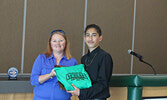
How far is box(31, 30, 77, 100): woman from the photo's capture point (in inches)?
65.9

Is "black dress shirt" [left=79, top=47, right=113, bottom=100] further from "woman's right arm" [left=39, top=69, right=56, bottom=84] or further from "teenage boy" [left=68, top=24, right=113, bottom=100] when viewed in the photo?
"woman's right arm" [left=39, top=69, right=56, bottom=84]

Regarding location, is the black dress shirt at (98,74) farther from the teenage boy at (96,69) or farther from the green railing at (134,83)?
the green railing at (134,83)

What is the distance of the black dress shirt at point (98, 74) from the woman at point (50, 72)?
0.22m

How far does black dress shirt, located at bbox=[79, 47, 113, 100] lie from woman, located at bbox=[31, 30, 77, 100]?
0.22 m

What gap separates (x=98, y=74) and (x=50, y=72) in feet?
1.20

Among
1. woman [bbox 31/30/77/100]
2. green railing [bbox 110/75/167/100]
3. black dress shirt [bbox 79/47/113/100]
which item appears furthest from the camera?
green railing [bbox 110/75/167/100]

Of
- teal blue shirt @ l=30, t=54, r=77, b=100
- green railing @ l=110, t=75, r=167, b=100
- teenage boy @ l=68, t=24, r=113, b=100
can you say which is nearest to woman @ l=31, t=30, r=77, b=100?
teal blue shirt @ l=30, t=54, r=77, b=100

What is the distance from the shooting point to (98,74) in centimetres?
157

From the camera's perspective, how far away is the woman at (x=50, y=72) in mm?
1675

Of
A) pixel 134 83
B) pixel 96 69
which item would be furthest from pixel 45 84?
pixel 134 83

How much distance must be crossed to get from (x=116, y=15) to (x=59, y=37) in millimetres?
2944

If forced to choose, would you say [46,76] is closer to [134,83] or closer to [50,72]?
[50,72]

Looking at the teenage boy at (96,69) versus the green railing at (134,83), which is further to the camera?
the green railing at (134,83)

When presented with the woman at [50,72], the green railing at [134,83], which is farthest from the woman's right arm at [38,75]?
the green railing at [134,83]
